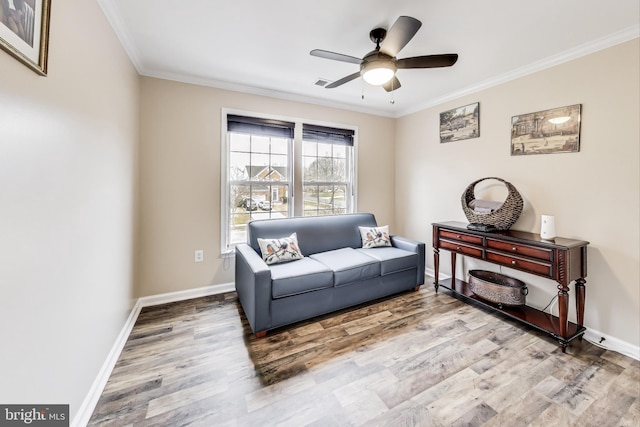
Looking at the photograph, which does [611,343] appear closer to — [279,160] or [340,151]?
[340,151]

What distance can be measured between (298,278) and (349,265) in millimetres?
602

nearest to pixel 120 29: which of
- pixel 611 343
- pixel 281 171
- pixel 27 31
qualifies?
pixel 27 31

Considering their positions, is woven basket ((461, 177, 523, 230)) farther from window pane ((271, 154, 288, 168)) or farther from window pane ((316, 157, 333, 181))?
window pane ((271, 154, 288, 168))

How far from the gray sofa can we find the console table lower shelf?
0.53 m

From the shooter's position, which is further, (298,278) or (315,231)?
(315,231)

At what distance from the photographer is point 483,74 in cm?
278

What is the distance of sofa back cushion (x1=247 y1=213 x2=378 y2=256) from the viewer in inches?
116

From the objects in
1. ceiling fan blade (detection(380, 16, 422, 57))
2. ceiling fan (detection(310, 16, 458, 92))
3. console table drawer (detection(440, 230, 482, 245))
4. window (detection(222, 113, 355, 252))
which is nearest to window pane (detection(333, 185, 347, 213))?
window (detection(222, 113, 355, 252))

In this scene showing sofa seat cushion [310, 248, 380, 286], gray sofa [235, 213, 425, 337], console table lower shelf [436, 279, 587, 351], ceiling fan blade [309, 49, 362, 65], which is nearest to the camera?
ceiling fan blade [309, 49, 362, 65]

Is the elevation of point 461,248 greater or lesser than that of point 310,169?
lesser

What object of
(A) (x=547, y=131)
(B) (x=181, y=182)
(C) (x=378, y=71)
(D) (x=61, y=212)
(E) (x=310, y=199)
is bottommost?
(D) (x=61, y=212)

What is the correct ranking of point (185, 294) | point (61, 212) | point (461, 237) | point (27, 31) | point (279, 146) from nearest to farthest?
point (27, 31) < point (61, 212) < point (461, 237) < point (185, 294) < point (279, 146)

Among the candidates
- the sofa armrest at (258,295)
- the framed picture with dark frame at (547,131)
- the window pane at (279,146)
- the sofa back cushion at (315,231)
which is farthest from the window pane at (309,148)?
the framed picture with dark frame at (547,131)

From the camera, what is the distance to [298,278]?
232 cm
